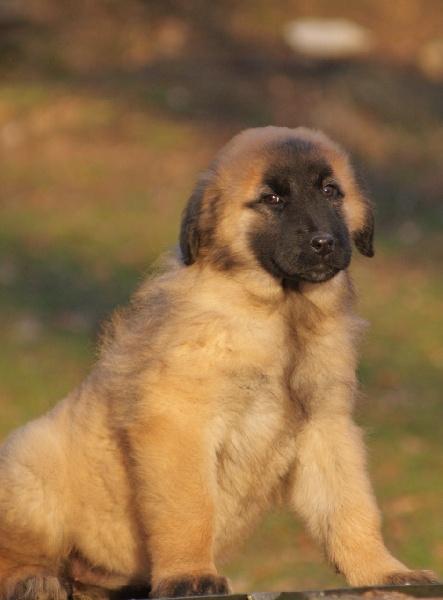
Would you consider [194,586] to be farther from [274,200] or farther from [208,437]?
[274,200]

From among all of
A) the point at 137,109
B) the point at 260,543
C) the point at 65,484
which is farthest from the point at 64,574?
the point at 137,109

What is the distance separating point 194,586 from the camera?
14.5 feet

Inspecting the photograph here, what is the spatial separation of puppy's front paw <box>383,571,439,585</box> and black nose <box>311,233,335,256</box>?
132 cm

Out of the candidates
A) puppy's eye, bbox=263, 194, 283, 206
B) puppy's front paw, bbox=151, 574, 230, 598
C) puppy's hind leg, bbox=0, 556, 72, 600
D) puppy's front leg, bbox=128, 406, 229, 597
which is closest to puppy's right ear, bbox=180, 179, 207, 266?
puppy's eye, bbox=263, 194, 283, 206

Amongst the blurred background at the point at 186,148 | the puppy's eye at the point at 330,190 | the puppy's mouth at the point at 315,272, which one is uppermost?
the puppy's eye at the point at 330,190

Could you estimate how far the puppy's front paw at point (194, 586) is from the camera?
14.5 feet

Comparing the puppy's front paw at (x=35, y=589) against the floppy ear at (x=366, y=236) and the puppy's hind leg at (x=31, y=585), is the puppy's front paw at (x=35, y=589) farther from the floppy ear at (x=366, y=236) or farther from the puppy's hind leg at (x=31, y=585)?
the floppy ear at (x=366, y=236)

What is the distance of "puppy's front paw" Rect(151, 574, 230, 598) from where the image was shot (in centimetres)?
441

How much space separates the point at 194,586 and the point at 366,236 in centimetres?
180

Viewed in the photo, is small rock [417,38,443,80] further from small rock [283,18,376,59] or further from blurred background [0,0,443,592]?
small rock [283,18,376,59]

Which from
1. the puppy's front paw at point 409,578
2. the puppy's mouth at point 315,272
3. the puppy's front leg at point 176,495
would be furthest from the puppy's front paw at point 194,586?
the puppy's mouth at point 315,272

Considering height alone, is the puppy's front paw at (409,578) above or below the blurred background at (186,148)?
above

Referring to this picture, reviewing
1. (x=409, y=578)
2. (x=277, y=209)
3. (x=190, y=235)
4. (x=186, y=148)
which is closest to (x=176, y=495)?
(x=409, y=578)

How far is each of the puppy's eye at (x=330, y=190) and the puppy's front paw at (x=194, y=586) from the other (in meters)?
1.68
